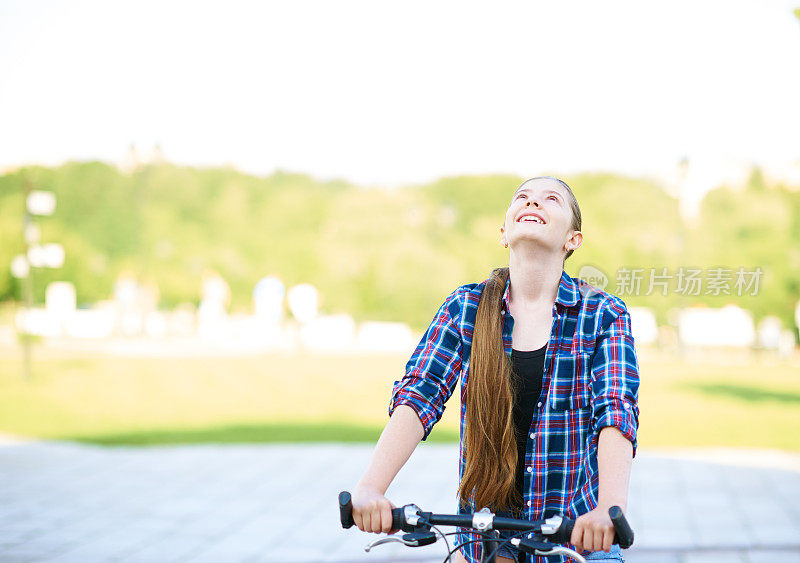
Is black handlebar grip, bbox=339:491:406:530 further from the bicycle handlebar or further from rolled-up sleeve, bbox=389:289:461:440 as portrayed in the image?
rolled-up sleeve, bbox=389:289:461:440

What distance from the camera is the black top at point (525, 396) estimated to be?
2.28m

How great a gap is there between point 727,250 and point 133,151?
101ft

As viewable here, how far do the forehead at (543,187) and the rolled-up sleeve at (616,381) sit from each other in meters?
0.36

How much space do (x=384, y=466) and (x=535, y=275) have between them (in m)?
0.63

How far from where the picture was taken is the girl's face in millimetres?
2293

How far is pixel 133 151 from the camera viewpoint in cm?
4875

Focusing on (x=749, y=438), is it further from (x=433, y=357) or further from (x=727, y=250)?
(x=727, y=250)

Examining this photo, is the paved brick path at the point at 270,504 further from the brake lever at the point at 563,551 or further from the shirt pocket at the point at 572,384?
the brake lever at the point at 563,551

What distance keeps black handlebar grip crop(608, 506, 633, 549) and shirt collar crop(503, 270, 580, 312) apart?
57 cm

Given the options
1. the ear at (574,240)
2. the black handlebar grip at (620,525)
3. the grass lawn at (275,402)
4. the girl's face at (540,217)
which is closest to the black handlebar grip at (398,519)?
the black handlebar grip at (620,525)

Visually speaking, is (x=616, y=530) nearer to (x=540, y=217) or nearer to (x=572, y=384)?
(x=572, y=384)

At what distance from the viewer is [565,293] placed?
232cm

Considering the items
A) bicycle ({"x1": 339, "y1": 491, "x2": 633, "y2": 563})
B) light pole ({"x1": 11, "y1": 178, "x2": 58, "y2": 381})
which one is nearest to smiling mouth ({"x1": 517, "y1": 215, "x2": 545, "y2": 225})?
bicycle ({"x1": 339, "y1": 491, "x2": 633, "y2": 563})

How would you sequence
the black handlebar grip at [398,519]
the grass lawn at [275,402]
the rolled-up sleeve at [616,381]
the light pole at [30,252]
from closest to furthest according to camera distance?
the black handlebar grip at [398,519]
the rolled-up sleeve at [616,381]
the grass lawn at [275,402]
the light pole at [30,252]
